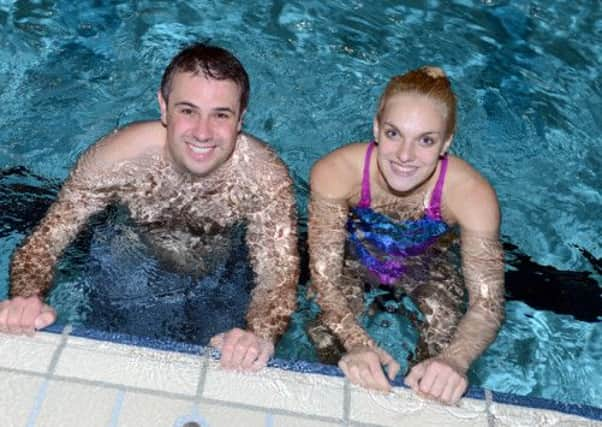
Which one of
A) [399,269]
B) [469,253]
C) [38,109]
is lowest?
[38,109]

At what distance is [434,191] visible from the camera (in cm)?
364

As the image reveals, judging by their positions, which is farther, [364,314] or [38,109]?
[38,109]

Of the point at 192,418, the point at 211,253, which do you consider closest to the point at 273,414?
the point at 192,418

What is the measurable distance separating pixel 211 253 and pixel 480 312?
48.7 inches

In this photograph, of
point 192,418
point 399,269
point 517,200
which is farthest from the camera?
point 517,200

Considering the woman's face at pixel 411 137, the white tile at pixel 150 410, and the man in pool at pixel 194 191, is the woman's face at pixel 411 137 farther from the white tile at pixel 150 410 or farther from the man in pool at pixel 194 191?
the white tile at pixel 150 410

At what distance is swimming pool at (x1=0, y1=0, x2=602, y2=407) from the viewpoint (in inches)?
156

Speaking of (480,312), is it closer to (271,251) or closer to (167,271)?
(271,251)

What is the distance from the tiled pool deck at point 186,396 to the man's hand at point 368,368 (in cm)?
3

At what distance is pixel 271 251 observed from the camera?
3441 mm

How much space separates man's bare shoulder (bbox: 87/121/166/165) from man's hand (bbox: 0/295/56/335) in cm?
92

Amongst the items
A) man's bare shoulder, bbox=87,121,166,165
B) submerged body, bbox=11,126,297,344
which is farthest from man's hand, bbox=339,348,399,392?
man's bare shoulder, bbox=87,121,166,165

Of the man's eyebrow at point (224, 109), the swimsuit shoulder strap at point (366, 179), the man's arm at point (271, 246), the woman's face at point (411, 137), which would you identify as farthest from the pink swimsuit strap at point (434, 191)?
the man's eyebrow at point (224, 109)

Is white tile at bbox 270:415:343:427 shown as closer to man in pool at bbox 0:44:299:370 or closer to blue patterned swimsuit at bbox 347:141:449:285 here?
man in pool at bbox 0:44:299:370
